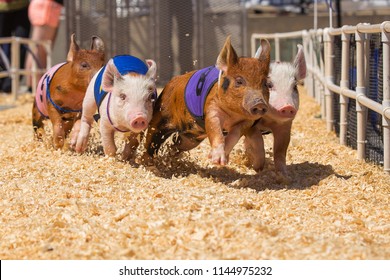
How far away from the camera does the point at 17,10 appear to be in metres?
16.2

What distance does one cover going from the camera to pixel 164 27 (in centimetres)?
1706

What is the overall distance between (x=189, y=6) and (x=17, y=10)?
3.24 meters

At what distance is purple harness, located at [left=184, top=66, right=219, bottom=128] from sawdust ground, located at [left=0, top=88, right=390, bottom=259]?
480 millimetres

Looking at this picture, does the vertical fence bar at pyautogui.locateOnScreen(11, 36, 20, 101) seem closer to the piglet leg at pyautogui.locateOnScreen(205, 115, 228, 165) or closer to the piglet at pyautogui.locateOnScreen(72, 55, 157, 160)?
the piglet at pyautogui.locateOnScreen(72, 55, 157, 160)

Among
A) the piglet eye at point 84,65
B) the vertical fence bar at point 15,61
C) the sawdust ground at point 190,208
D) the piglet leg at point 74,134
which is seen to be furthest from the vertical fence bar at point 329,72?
the vertical fence bar at point 15,61

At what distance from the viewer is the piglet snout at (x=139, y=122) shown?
634 centimetres

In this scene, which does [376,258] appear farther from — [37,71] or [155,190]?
[37,71]

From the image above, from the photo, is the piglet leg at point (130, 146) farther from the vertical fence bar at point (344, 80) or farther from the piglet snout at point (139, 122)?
the vertical fence bar at point (344, 80)

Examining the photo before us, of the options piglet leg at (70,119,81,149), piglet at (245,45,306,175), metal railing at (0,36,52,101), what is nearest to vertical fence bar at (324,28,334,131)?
piglet at (245,45,306,175)

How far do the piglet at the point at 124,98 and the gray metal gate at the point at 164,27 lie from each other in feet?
32.4

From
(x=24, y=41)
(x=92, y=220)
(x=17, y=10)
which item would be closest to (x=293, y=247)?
(x=92, y=220)

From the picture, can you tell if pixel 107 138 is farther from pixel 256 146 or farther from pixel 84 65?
pixel 256 146

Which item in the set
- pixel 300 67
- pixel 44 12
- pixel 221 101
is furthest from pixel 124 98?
pixel 44 12
